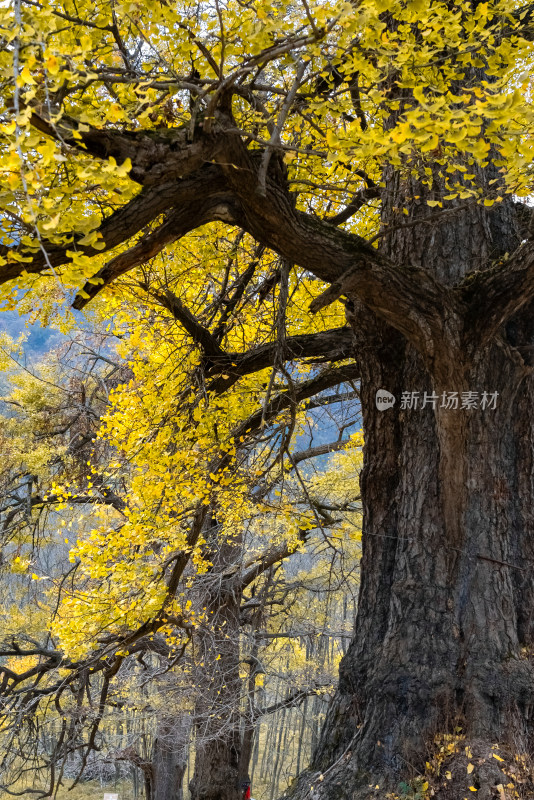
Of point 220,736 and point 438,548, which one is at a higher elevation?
point 438,548

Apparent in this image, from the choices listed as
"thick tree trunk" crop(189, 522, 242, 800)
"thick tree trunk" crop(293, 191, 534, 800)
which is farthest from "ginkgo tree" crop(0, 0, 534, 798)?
"thick tree trunk" crop(189, 522, 242, 800)

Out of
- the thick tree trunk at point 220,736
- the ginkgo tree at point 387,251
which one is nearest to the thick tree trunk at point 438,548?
the ginkgo tree at point 387,251

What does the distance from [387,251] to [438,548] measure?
195 cm

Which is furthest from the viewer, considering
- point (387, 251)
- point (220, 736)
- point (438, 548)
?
point (220, 736)

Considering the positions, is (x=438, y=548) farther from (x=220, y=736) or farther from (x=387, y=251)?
(x=220, y=736)

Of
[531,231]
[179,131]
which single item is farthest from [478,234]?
[179,131]

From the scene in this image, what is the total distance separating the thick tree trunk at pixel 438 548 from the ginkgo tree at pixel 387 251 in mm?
11

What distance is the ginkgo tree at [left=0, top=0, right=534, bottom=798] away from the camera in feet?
7.25

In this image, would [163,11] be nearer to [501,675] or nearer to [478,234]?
[478,234]

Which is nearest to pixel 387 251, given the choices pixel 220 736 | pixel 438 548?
pixel 438 548

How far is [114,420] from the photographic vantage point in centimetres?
458

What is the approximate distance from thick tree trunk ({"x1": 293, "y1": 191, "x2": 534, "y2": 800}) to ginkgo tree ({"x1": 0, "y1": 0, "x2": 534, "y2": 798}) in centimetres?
1

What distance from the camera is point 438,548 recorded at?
10.9 ft

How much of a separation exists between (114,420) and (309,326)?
2091 millimetres
